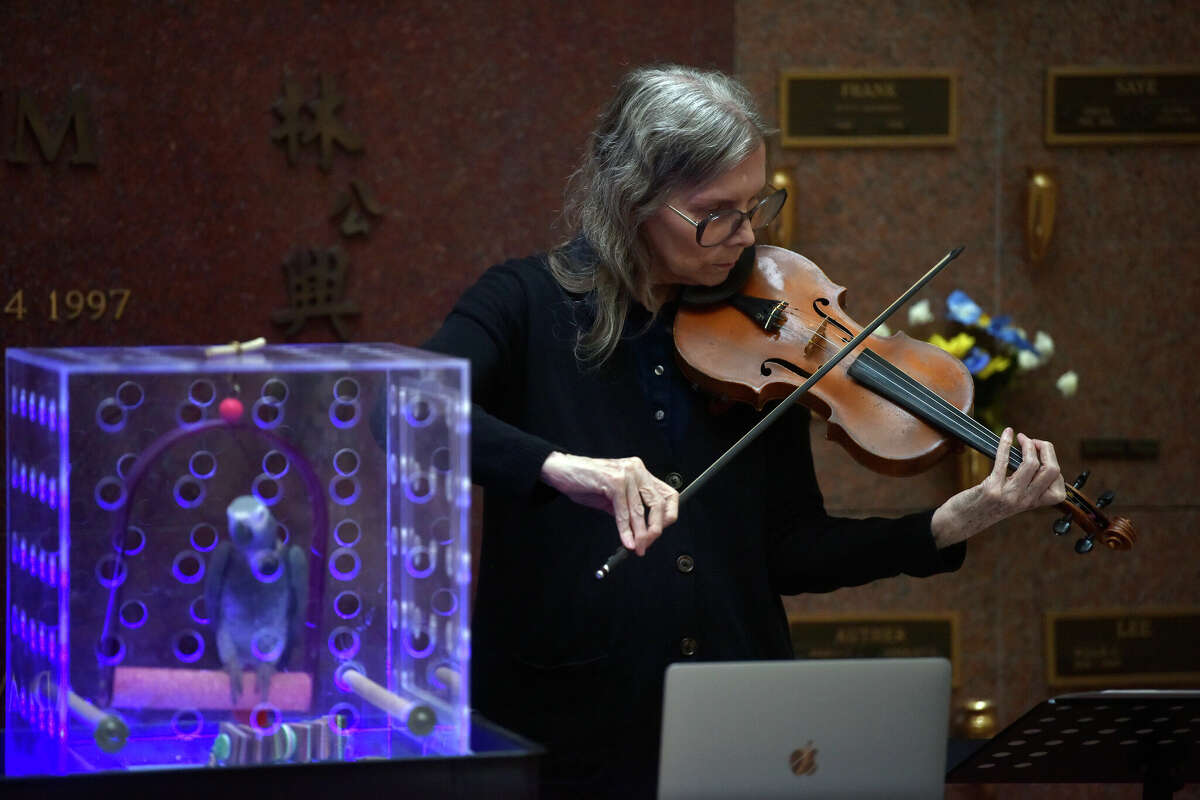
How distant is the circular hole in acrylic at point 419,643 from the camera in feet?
4.25

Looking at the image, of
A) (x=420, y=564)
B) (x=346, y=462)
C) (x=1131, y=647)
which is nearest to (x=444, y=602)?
(x=420, y=564)

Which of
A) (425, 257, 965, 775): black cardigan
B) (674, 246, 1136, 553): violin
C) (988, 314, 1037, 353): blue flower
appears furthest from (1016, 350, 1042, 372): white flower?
(425, 257, 965, 775): black cardigan

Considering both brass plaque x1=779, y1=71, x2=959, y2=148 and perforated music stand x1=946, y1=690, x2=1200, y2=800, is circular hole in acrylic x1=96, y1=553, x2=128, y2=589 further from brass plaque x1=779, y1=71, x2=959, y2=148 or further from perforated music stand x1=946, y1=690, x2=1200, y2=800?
brass plaque x1=779, y1=71, x2=959, y2=148

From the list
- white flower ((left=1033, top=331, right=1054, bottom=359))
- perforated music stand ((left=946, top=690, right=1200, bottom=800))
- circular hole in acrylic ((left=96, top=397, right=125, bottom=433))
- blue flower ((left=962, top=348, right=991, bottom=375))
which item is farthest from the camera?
white flower ((left=1033, top=331, right=1054, bottom=359))

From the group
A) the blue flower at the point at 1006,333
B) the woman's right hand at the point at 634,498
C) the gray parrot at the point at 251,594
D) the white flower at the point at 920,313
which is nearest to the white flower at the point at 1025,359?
the blue flower at the point at 1006,333

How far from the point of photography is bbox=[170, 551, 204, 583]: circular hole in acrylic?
125cm

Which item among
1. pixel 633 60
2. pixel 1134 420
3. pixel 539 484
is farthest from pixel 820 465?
pixel 539 484

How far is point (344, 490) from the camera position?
130 cm

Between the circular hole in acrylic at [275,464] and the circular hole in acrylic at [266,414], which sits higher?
the circular hole in acrylic at [266,414]

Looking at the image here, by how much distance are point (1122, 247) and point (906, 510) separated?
2.24 feet

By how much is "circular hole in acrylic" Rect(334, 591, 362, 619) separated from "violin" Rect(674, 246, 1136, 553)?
0.63m

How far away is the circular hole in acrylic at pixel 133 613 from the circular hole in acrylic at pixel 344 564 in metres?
0.15

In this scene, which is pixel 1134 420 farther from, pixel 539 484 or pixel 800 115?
pixel 539 484

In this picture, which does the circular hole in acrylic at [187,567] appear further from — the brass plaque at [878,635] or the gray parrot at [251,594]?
the brass plaque at [878,635]
